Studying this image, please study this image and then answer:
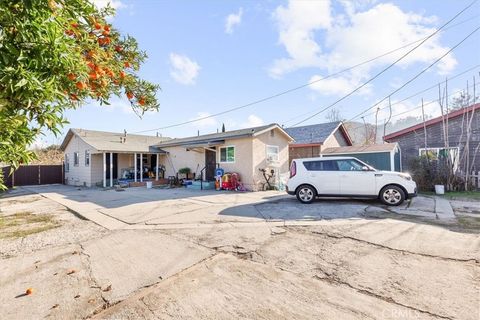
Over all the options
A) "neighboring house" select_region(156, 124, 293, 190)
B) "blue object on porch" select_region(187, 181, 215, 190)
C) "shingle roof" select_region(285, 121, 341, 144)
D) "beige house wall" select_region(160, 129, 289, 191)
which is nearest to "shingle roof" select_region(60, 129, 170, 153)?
"neighboring house" select_region(156, 124, 293, 190)

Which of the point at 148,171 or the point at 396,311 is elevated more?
the point at 148,171

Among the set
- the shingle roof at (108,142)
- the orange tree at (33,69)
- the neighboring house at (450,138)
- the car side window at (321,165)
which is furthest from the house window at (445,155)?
the shingle roof at (108,142)

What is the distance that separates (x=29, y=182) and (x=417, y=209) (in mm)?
24205

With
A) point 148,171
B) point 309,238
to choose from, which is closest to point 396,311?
point 309,238

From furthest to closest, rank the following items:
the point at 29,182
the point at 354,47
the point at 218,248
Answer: the point at 29,182 → the point at 354,47 → the point at 218,248

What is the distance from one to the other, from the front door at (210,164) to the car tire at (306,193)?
760 centimetres

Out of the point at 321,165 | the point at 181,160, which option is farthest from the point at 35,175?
the point at 321,165

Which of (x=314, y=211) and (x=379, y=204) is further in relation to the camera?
(x=379, y=204)

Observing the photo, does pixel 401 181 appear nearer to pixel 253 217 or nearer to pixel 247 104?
pixel 253 217

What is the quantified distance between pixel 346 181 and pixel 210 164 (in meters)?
9.18

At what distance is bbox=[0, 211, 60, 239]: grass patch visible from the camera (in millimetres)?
5545

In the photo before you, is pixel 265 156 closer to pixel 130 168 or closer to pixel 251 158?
pixel 251 158

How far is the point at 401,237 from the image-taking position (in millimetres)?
4680

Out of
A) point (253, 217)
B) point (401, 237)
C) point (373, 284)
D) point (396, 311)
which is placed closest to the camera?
point (396, 311)
